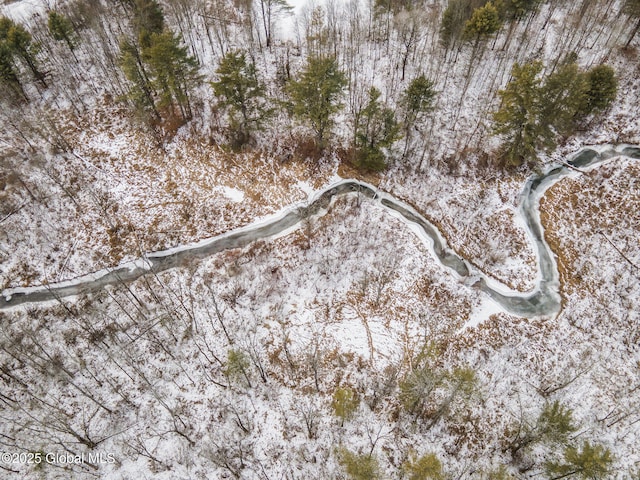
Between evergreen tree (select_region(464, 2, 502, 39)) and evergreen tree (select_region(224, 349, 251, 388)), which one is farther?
evergreen tree (select_region(464, 2, 502, 39))

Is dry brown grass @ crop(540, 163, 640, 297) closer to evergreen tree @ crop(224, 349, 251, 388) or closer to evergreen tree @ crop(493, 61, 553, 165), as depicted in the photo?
evergreen tree @ crop(493, 61, 553, 165)

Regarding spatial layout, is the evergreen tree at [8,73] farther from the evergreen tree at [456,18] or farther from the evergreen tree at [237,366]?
the evergreen tree at [456,18]

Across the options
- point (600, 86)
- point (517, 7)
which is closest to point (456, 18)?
point (517, 7)

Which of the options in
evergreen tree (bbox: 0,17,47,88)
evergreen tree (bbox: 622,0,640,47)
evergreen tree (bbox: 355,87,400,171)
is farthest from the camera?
evergreen tree (bbox: 622,0,640,47)

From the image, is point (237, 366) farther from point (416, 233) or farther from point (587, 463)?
point (587, 463)

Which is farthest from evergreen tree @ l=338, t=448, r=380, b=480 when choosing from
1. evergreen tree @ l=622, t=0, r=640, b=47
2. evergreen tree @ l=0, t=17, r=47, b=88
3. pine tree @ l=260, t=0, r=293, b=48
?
evergreen tree @ l=622, t=0, r=640, b=47

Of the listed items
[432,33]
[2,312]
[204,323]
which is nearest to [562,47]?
[432,33]
